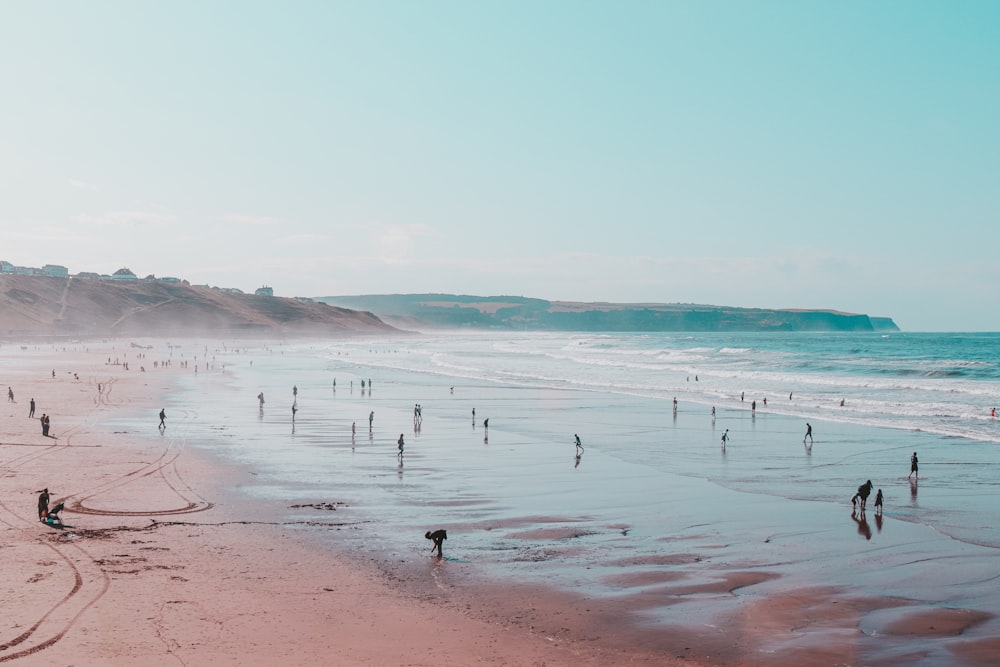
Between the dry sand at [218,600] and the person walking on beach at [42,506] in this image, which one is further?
the person walking on beach at [42,506]

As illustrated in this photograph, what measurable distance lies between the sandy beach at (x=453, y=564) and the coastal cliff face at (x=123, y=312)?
11873cm

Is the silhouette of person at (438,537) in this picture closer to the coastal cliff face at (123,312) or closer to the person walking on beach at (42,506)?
the person walking on beach at (42,506)

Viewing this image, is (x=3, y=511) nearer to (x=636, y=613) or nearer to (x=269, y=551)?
(x=269, y=551)

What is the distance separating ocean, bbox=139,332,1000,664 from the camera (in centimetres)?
1512

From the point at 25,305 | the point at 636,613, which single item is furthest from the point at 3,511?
the point at 25,305

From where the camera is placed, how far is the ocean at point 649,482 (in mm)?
15117

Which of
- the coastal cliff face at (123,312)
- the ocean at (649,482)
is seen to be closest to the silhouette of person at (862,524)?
the ocean at (649,482)

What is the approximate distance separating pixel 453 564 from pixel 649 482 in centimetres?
996

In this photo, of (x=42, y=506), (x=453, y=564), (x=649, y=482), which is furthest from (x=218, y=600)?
(x=649, y=482)

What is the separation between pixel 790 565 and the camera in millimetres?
15453

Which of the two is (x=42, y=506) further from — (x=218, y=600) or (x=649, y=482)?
(x=649, y=482)

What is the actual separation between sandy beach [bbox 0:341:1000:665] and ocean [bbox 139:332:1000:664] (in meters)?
0.10

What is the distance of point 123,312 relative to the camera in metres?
165

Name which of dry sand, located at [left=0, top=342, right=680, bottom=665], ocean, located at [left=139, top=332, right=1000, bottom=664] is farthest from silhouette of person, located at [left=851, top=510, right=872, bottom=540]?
dry sand, located at [left=0, top=342, right=680, bottom=665]
